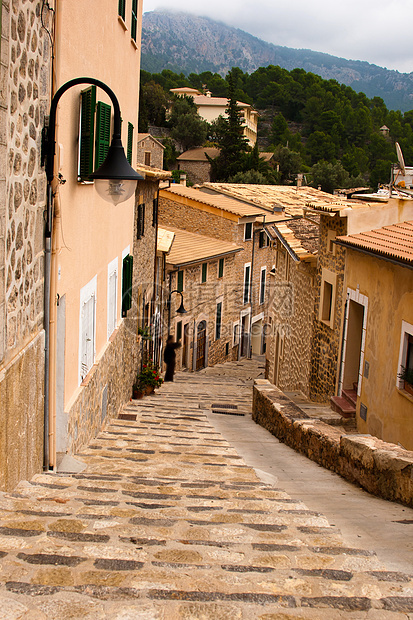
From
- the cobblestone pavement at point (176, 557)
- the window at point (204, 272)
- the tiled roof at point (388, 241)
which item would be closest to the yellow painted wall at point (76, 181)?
the cobblestone pavement at point (176, 557)

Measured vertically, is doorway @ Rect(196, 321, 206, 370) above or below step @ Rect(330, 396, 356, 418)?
below

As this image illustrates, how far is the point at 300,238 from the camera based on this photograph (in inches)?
696

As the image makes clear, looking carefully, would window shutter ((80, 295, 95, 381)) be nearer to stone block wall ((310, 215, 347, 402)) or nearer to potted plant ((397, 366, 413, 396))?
potted plant ((397, 366, 413, 396))

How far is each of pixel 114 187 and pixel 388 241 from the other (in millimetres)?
6443

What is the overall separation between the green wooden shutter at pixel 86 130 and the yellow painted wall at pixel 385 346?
16.0 ft

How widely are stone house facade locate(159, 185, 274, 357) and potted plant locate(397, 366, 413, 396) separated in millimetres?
18415

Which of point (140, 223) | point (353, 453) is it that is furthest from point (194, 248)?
point (353, 453)

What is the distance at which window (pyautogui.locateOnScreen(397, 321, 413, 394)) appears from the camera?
8.98m

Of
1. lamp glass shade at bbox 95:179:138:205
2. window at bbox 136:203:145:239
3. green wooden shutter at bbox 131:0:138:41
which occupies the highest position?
green wooden shutter at bbox 131:0:138:41

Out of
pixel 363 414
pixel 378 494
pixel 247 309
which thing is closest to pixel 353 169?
pixel 247 309

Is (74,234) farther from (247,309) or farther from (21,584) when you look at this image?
(247,309)

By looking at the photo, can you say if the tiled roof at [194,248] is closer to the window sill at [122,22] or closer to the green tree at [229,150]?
the window sill at [122,22]

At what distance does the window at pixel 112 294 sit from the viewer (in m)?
9.59

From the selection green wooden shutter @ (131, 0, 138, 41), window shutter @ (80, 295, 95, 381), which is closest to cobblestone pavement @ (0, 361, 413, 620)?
window shutter @ (80, 295, 95, 381)
